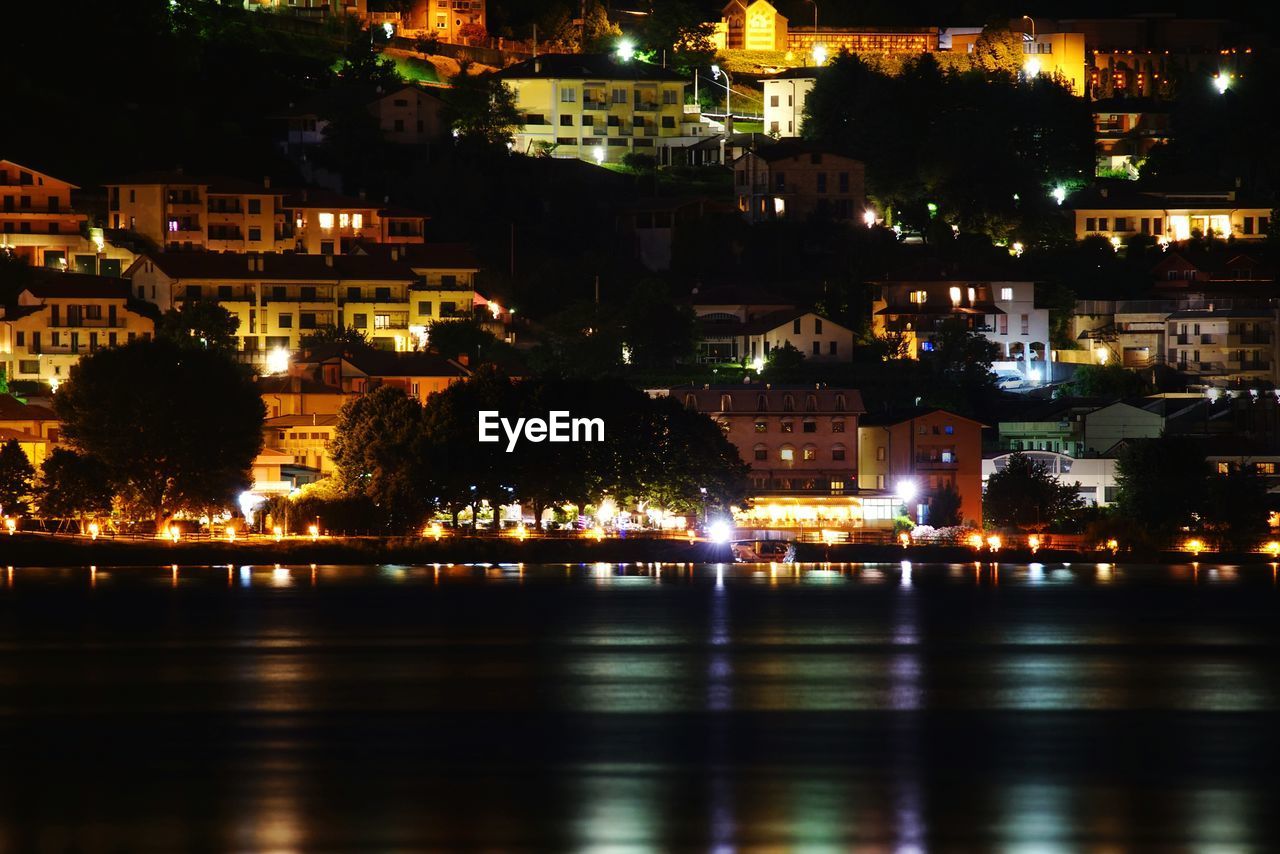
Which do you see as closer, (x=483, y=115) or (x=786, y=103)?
(x=483, y=115)

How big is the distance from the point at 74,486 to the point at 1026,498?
80.8ft

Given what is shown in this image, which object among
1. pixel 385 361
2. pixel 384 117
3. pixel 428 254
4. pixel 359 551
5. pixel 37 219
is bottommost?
pixel 359 551

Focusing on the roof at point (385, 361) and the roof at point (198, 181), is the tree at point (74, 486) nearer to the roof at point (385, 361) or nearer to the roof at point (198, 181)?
the roof at point (385, 361)

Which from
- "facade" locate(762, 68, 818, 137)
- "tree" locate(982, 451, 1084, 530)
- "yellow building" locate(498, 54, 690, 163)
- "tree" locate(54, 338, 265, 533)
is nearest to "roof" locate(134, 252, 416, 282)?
"tree" locate(54, 338, 265, 533)

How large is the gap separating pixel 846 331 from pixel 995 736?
122 feet

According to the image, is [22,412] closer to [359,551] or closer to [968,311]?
[359,551]

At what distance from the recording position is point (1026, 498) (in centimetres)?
6881

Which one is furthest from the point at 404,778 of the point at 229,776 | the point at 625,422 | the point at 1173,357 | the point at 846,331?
the point at 1173,357

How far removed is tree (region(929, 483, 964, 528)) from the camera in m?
70.2

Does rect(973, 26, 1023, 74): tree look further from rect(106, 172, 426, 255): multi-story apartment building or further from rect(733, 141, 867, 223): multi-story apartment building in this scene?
rect(106, 172, 426, 255): multi-story apartment building

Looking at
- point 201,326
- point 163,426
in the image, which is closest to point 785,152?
point 201,326

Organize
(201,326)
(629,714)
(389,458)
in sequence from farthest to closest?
(201,326) → (389,458) → (629,714)

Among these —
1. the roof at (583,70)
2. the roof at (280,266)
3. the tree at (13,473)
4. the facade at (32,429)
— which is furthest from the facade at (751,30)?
the tree at (13,473)

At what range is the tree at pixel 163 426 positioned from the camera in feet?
202
